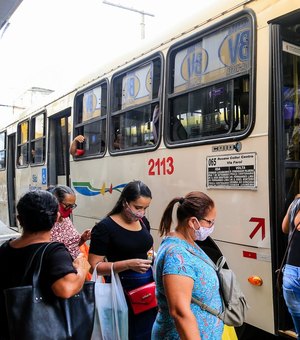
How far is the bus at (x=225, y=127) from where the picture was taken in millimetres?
2967

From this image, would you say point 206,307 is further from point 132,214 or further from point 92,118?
point 92,118

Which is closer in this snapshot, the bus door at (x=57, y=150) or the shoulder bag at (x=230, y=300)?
the shoulder bag at (x=230, y=300)

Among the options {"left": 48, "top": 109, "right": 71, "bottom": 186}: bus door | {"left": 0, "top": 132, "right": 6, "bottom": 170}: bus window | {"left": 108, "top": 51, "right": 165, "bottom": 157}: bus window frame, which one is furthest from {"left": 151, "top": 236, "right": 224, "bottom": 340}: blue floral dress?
{"left": 0, "top": 132, "right": 6, "bottom": 170}: bus window

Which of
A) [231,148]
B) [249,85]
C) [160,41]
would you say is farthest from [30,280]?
[160,41]

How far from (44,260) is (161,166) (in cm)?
232

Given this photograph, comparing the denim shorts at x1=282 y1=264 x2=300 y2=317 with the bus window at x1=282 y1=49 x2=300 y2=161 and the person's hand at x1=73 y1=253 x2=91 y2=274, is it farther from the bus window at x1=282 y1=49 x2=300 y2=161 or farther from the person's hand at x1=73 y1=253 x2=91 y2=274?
the person's hand at x1=73 y1=253 x2=91 y2=274

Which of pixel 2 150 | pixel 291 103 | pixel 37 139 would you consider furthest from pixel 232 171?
pixel 2 150

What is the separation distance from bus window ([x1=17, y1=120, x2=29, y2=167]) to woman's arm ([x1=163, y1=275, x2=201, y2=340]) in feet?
23.2

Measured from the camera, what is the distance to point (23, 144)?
8719 mm

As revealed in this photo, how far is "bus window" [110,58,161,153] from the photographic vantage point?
4.23 metres

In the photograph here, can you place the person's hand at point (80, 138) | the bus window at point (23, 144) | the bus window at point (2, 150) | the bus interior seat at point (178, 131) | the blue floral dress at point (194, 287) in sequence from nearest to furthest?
1. the blue floral dress at point (194, 287)
2. the bus interior seat at point (178, 131)
3. the person's hand at point (80, 138)
4. the bus window at point (23, 144)
5. the bus window at point (2, 150)

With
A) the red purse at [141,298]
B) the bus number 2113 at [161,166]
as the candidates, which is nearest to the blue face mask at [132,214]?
the red purse at [141,298]

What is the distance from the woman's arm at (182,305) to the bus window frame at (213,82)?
163 centimetres

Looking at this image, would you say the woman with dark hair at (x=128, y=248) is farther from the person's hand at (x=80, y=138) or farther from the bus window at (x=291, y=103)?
the person's hand at (x=80, y=138)
